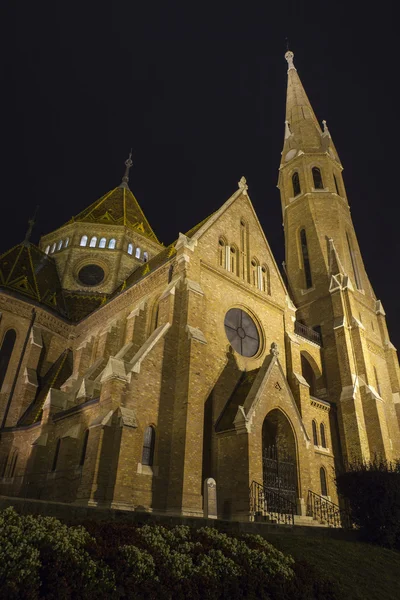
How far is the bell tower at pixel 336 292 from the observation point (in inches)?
973

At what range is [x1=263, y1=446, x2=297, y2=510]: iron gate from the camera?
688 inches

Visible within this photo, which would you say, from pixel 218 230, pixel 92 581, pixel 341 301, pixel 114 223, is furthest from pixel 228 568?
pixel 114 223

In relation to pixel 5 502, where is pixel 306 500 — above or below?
above

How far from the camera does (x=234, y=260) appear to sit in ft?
77.5

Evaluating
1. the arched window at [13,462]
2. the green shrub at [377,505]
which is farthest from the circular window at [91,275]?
the green shrub at [377,505]

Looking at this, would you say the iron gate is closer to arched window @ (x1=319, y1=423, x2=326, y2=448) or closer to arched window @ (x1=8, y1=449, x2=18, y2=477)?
arched window @ (x1=319, y1=423, x2=326, y2=448)

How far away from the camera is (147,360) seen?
55.0 feet

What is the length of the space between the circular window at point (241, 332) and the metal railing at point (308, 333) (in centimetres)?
620

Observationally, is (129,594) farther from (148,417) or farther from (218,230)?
(218,230)

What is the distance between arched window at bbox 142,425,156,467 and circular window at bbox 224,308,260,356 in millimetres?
6652

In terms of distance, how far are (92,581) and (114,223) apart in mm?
33588

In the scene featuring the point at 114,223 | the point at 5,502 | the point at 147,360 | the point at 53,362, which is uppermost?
the point at 114,223

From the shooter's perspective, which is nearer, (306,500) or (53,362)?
(306,500)

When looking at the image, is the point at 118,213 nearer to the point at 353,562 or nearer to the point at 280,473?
the point at 280,473
